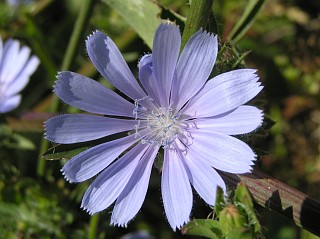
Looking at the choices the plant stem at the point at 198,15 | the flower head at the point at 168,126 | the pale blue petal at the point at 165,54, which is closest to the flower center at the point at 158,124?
the flower head at the point at 168,126

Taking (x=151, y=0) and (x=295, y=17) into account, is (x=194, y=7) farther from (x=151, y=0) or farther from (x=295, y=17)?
(x=295, y=17)

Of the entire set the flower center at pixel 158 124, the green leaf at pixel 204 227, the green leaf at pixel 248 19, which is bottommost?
the green leaf at pixel 204 227

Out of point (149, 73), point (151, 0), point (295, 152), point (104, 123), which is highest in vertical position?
point (151, 0)


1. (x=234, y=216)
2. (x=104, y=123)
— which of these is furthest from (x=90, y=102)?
(x=234, y=216)

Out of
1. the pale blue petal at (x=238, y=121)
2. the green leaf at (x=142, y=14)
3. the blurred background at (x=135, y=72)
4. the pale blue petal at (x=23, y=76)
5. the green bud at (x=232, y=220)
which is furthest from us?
the pale blue petal at (x=23, y=76)

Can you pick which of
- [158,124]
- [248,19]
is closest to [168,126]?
[158,124]

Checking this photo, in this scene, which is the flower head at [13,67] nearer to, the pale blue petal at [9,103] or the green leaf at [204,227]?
the pale blue petal at [9,103]

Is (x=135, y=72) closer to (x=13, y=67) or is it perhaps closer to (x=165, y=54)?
(x=13, y=67)

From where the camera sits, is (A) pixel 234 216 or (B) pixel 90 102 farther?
(B) pixel 90 102
